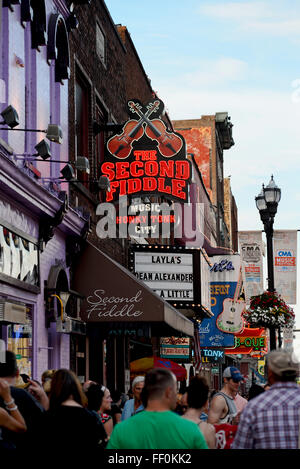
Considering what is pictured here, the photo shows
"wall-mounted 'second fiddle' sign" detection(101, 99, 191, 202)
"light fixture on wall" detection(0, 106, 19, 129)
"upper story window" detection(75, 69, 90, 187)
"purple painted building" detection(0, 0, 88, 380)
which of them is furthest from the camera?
"wall-mounted 'second fiddle' sign" detection(101, 99, 191, 202)

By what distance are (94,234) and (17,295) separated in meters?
6.21

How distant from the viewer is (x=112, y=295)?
17234mm

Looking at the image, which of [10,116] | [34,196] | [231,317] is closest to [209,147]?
[231,317]

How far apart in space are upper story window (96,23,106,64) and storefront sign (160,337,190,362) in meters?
12.6

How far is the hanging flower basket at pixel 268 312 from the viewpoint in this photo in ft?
79.3

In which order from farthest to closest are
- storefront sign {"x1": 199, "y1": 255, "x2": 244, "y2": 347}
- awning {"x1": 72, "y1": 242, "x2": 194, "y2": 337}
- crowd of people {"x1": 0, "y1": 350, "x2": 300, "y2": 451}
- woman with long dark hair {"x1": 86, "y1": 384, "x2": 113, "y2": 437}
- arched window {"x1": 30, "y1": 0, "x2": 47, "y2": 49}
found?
1. storefront sign {"x1": 199, "y1": 255, "x2": 244, "y2": 347}
2. awning {"x1": 72, "y1": 242, "x2": 194, "y2": 337}
3. arched window {"x1": 30, "y1": 0, "x2": 47, "y2": 49}
4. woman with long dark hair {"x1": 86, "y1": 384, "x2": 113, "y2": 437}
5. crowd of people {"x1": 0, "y1": 350, "x2": 300, "y2": 451}

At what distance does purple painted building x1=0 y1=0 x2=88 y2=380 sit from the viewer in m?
12.7

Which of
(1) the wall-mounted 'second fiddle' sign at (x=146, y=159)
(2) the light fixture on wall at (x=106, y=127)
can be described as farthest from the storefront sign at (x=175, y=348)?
(2) the light fixture on wall at (x=106, y=127)

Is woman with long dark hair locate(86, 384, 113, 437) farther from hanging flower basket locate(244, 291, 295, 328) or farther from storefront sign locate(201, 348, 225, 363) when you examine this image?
storefront sign locate(201, 348, 225, 363)

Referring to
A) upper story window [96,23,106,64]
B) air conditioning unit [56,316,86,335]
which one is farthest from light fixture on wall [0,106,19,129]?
upper story window [96,23,106,64]

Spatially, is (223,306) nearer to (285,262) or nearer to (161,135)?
(285,262)

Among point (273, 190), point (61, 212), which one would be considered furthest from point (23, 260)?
point (273, 190)

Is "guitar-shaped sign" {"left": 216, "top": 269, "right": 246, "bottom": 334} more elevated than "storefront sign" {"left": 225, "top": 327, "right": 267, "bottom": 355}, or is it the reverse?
"guitar-shaped sign" {"left": 216, "top": 269, "right": 246, "bottom": 334}

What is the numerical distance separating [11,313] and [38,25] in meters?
5.60
